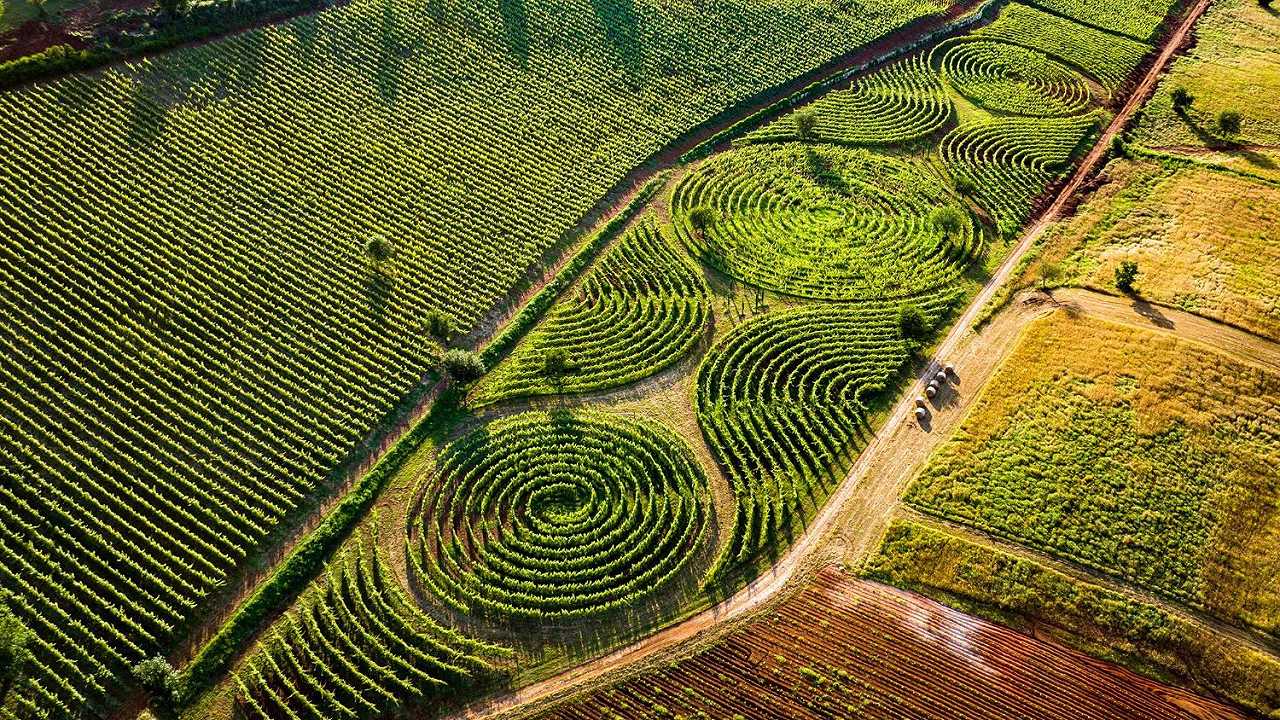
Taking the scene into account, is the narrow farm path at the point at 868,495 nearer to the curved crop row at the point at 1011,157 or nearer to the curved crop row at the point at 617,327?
the curved crop row at the point at 1011,157

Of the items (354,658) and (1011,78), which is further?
(1011,78)

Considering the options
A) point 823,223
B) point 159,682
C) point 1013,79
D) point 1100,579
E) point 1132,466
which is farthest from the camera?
point 1013,79

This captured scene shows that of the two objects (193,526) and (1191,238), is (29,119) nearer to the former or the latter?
(193,526)

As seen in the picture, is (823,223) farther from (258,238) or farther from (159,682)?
(159,682)

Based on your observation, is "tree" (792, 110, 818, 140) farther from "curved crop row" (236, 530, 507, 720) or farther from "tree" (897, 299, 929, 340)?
"curved crop row" (236, 530, 507, 720)

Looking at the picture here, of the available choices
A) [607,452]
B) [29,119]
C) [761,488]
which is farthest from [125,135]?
[761,488]

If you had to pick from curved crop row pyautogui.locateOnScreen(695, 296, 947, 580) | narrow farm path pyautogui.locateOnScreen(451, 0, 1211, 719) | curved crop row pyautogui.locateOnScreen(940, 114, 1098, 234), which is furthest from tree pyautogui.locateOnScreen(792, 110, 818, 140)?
curved crop row pyautogui.locateOnScreen(695, 296, 947, 580)

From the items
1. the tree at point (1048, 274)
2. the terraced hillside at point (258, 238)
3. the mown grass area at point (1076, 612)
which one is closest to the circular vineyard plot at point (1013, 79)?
the terraced hillside at point (258, 238)

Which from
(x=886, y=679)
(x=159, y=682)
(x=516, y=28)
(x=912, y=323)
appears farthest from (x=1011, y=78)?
(x=159, y=682)
